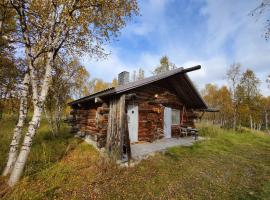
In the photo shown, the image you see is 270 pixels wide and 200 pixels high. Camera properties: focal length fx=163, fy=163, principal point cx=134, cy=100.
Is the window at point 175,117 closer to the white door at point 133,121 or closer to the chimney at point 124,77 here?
the white door at point 133,121

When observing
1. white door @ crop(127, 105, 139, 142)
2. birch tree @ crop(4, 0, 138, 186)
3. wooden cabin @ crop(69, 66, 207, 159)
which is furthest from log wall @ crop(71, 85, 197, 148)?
birch tree @ crop(4, 0, 138, 186)

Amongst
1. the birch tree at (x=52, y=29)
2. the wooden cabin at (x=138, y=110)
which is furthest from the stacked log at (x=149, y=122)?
the birch tree at (x=52, y=29)

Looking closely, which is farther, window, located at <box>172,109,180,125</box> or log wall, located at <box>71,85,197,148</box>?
window, located at <box>172,109,180,125</box>

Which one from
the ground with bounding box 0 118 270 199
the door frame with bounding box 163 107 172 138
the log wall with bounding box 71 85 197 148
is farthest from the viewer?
the door frame with bounding box 163 107 172 138

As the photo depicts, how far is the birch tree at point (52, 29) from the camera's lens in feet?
15.6

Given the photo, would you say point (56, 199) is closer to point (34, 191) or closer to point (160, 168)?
point (34, 191)

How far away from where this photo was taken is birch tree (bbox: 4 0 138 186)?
4.76 meters

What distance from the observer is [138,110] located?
9914mm

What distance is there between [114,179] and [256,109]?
32.6m

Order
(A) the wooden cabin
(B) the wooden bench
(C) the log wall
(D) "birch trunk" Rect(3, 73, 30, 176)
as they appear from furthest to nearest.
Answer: (B) the wooden bench
(C) the log wall
(A) the wooden cabin
(D) "birch trunk" Rect(3, 73, 30, 176)

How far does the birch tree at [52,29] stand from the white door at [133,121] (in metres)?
3.62

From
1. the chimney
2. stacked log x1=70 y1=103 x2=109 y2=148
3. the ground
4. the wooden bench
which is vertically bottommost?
the ground

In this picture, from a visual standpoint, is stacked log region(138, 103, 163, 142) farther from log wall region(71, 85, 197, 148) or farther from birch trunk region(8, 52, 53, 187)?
birch trunk region(8, 52, 53, 187)

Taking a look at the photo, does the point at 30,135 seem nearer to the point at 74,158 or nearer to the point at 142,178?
the point at 74,158
